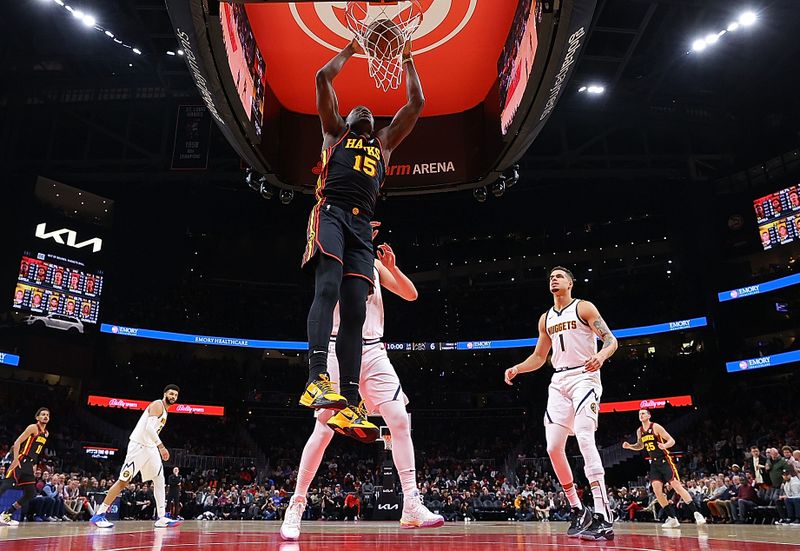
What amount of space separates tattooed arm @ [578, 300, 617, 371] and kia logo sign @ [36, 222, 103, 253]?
82.4ft

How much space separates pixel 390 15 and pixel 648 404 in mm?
24477

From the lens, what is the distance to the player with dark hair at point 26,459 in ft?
31.1

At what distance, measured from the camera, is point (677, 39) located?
16.9 m

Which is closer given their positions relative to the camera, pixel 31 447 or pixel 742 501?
pixel 31 447

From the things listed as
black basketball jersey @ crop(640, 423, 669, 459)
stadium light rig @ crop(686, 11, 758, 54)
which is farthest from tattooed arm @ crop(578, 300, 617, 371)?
stadium light rig @ crop(686, 11, 758, 54)

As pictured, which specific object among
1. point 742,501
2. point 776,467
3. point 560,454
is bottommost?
point 742,501

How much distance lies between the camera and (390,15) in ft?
17.1

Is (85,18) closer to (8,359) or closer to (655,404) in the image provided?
(8,359)

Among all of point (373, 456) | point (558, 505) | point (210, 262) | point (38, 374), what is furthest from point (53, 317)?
point (558, 505)

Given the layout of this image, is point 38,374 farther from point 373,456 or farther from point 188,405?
A: point 373,456

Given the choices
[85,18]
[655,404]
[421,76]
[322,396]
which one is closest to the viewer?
[322,396]

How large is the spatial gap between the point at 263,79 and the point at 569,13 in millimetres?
2892

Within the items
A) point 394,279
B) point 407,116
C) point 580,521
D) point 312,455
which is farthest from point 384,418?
point 407,116

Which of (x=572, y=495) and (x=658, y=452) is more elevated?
(x=658, y=452)
